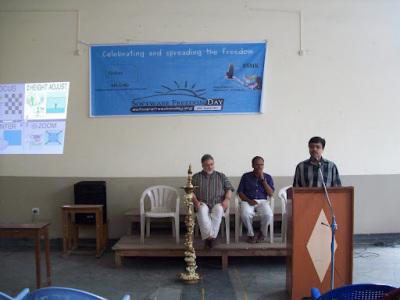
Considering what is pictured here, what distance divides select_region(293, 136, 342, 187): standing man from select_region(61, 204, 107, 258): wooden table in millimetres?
2563

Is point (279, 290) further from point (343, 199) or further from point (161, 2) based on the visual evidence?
point (161, 2)

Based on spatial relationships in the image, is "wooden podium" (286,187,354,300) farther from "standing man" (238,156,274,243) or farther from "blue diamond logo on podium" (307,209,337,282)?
"standing man" (238,156,274,243)

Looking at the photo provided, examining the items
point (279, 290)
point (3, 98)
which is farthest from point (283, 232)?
point (3, 98)

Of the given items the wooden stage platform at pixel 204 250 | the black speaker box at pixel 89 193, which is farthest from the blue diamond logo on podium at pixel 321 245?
the black speaker box at pixel 89 193

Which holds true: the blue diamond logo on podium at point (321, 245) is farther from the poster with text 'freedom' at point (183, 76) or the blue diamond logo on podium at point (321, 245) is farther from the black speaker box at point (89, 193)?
the black speaker box at point (89, 193)

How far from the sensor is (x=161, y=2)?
17.0 ft

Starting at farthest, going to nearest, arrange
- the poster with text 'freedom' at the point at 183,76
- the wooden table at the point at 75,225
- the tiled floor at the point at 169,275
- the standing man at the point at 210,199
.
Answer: the poster with text 'freedom' at the point at 183,76 → the wooden table at the point at 75,225 → the standing man at the point at 210,199 → the tiled floor at the point at 169,275

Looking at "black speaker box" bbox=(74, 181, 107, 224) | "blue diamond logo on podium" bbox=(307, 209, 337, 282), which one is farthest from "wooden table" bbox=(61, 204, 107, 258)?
"blue diamond logo on podium" bbox=(307, 209, 337, 282)

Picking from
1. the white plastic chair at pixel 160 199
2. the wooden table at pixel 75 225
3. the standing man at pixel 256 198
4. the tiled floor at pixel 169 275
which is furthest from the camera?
the white plastic chair at pixel 160 199

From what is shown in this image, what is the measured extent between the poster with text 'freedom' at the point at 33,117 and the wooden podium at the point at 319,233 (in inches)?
140

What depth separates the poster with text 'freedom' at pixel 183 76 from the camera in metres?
5.16

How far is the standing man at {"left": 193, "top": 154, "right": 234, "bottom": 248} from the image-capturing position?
4.12 m

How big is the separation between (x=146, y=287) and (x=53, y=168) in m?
2.47

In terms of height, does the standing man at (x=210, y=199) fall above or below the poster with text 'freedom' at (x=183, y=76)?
below
